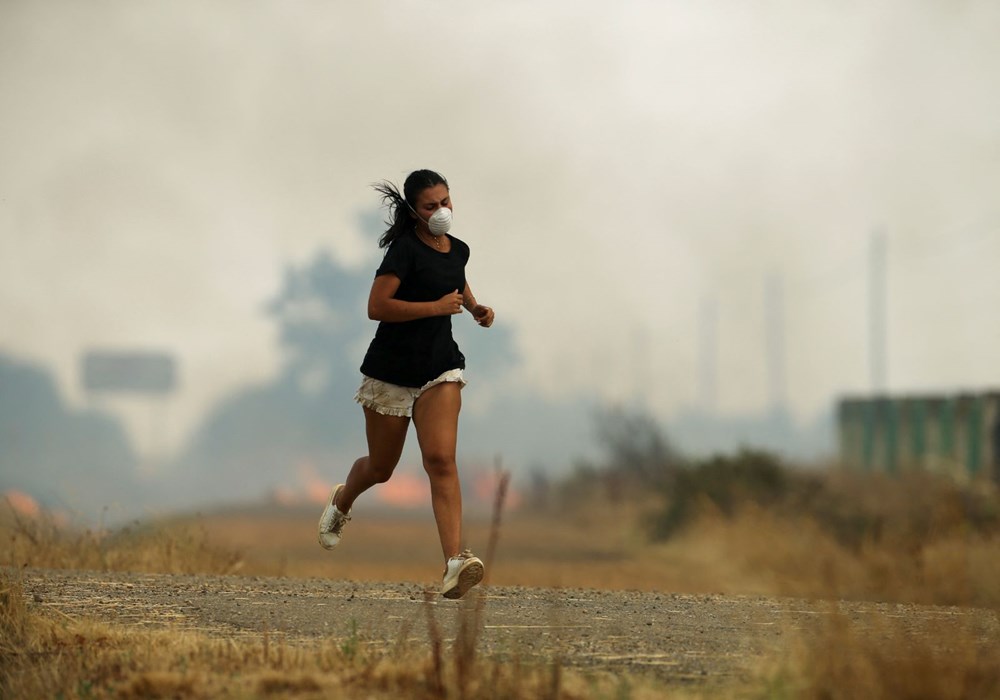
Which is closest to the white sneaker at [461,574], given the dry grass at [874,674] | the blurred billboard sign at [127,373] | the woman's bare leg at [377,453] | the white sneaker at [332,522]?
the woman's bare leg at [377,453]

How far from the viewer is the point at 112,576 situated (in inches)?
397

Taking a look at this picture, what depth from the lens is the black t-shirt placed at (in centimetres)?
817

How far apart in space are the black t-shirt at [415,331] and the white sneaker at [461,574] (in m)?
0.99

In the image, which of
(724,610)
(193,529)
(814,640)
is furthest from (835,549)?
(814,640)

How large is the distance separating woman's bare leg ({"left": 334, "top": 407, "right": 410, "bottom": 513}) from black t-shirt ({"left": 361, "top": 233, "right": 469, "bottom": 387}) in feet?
0.89

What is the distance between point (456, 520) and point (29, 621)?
2.27 metres

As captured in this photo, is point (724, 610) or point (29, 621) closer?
point (29, 621)

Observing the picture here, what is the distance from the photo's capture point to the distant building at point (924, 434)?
31656 mm

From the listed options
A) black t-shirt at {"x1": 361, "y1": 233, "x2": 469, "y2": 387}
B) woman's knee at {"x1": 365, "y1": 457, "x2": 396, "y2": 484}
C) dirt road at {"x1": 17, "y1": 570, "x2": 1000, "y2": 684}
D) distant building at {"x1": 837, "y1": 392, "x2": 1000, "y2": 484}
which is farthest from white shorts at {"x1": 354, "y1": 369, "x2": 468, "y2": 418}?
distant building at {"x1": 837, "y1": 392, "x2": 1000, "y2": 484}

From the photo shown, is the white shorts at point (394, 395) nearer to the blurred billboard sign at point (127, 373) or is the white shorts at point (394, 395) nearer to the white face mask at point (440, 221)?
the white face mask at point (440, 221)

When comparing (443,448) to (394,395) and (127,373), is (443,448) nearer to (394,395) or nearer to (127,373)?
(394,395)

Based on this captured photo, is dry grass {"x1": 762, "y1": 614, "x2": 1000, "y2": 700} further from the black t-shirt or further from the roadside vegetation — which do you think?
the black t-shirt

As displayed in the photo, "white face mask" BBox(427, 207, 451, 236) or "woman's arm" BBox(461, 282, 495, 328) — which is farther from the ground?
"white face mask" BBox(427, 207, 451, 236)

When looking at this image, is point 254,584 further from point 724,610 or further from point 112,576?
point 724,610
